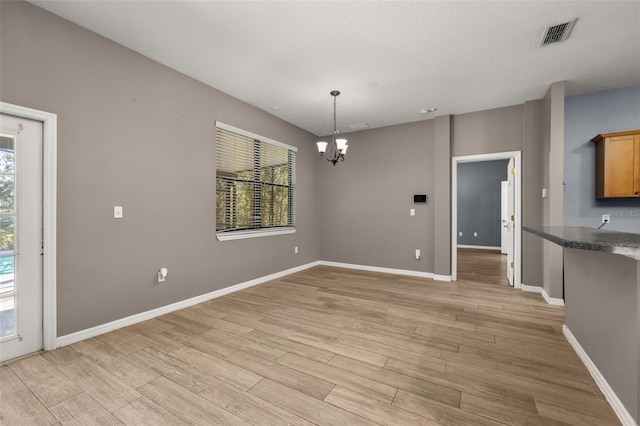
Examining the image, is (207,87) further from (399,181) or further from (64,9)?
(399,181)

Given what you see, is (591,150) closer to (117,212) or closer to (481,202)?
(481,202)

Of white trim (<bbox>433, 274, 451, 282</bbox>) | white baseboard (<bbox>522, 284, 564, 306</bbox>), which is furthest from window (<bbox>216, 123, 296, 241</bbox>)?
white baseboard (<bbox>522, 284, 564, 306</bbox>)

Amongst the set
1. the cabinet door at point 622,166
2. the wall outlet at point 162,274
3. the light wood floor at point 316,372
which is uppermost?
the cabinet door at point 622,166

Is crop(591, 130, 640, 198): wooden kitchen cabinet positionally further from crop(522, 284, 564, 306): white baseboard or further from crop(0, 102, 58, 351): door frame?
crop(0, 102, 58, 351): door frame

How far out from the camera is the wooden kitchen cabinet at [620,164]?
11.2ft

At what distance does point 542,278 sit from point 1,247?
623cm

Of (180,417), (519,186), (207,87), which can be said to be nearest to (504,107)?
(519,186)

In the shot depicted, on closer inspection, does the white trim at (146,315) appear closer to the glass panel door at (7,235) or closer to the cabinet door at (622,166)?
the glass panel door at (7,235)

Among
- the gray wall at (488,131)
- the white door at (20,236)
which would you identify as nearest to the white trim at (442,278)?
the gray wall at (488,131)

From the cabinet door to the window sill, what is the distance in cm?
475

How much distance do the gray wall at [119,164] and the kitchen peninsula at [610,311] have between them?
3621 mm

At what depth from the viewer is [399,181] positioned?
5.25 metres

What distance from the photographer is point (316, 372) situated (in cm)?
201

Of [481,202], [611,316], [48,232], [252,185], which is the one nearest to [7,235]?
[48,232]
